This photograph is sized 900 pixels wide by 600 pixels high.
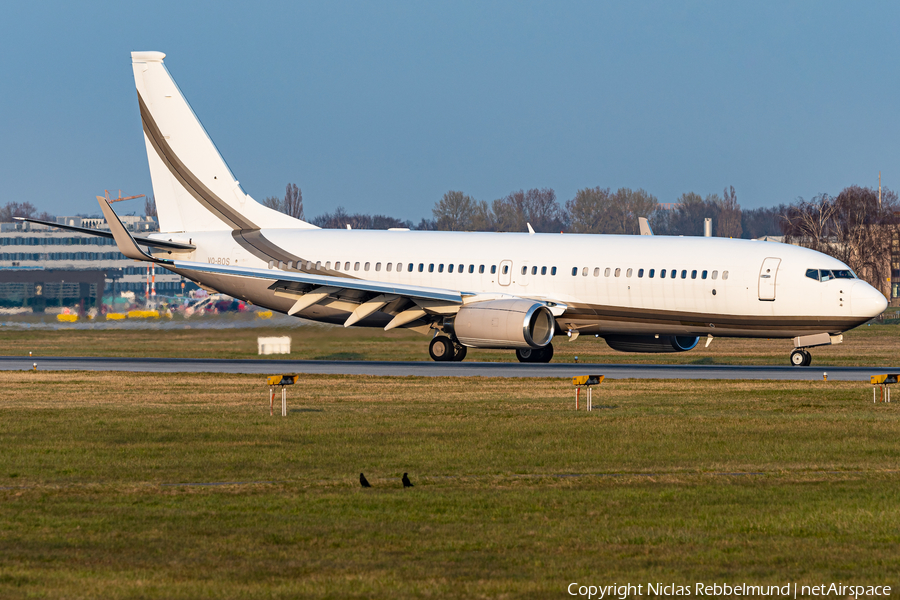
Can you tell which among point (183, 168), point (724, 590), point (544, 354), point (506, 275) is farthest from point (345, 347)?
point (724, 590)

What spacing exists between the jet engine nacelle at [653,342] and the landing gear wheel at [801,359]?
3.30 meters

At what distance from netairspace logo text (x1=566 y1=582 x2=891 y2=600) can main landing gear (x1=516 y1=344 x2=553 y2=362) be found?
31920mm

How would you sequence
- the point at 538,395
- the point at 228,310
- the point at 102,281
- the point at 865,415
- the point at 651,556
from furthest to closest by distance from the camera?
1. the point at 102,281
2. the point at 228,310
3. the point at 538,395
4. the point at 865,415
5. the point at 651,556

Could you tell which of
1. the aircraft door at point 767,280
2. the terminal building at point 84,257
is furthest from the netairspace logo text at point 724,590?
the terminal building at point 84,257

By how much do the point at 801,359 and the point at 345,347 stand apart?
54.3ft

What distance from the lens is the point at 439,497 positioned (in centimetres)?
1409

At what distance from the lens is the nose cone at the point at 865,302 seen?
118ft

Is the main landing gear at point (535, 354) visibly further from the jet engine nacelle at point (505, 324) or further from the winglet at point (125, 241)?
the winglet at point (125, 241)

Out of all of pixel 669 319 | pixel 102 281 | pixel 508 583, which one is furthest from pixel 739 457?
pixel 102 281

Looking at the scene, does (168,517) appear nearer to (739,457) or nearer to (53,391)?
(739,457)

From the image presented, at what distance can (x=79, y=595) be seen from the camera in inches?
364

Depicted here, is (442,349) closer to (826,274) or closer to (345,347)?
(345,347)

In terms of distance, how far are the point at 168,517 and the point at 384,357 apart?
3296cm

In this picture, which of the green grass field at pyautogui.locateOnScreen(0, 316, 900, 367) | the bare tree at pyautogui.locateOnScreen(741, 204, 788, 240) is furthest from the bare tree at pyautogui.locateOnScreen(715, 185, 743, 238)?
the green grass field at pyautogui.locateOnScreen(0, 316, 900, 367)
